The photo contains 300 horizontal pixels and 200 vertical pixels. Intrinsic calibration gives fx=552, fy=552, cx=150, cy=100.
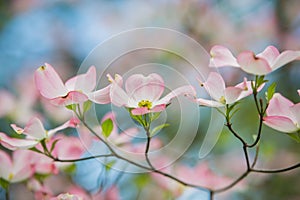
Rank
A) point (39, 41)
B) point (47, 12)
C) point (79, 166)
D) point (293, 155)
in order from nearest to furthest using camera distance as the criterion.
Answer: point (79, 166), point (293, 155), point (39, 41), point (47, 12)

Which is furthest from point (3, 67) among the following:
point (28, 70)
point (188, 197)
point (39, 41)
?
point (188, 197)

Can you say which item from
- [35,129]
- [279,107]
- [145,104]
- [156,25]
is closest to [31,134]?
[35,129]

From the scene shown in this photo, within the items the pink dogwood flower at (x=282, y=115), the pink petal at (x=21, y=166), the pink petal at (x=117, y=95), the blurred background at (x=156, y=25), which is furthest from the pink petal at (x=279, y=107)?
the blurred background at (x=156, y=25)

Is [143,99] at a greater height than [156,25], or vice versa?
[156,25]

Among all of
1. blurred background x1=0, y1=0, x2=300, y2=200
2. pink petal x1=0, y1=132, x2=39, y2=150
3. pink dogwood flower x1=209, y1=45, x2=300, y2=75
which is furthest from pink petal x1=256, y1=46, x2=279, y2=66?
blurred background x1=0, y1=0, x2=300, y2=200

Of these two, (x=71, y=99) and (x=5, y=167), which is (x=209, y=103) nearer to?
(x=71, y=99)

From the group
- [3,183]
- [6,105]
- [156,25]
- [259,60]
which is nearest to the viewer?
[259,60]

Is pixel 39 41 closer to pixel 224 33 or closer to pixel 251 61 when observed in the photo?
pixel 224 33
